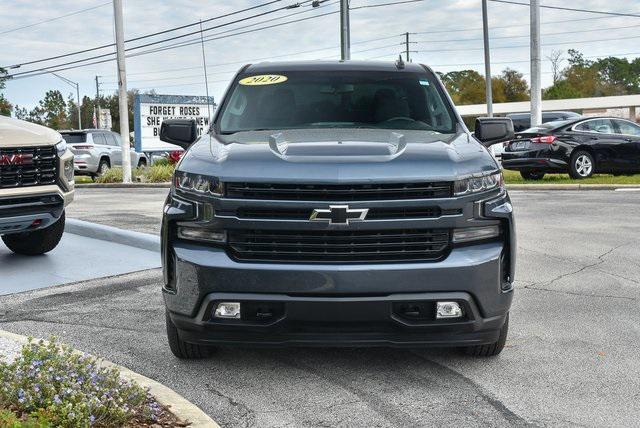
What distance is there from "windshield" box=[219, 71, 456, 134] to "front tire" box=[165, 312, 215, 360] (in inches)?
55.8

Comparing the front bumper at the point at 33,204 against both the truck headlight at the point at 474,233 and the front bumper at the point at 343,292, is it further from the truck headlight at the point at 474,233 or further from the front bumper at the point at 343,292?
the truck headlight at the point at 474,233

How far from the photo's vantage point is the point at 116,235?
980cm

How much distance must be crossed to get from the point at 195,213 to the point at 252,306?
57cm

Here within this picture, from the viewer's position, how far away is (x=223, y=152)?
4535 millimetres

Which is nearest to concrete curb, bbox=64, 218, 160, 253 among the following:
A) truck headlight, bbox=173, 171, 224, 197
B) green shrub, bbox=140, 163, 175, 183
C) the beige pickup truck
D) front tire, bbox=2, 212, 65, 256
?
front tire, bbox=2, 212, 65, 256

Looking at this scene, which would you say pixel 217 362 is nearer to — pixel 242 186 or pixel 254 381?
pixel 254 381

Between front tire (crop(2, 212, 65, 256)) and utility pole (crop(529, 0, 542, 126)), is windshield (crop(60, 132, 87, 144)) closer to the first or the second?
utility pole (crop(529, 0, 542, 126))

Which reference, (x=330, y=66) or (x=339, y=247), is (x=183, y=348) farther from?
(x=330, y=66)

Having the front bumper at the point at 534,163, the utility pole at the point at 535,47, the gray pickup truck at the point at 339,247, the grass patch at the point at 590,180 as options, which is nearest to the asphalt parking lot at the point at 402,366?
the gray pickup truck at the point at 339,247

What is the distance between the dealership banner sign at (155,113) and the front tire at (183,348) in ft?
87.9

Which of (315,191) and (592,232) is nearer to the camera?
(315,191)

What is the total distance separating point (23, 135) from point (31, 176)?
1.24 ft

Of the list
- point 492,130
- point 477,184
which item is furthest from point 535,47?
point 477,184

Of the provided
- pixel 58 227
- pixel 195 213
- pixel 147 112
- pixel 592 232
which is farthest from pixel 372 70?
pixel 147 112
